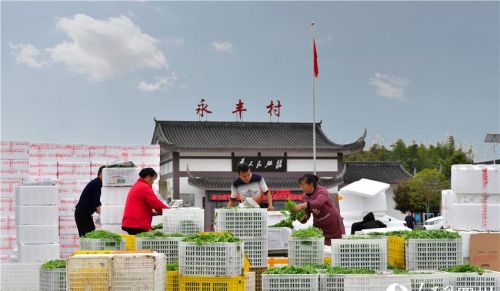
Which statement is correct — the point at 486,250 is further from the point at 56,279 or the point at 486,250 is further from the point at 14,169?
the point at 14,169

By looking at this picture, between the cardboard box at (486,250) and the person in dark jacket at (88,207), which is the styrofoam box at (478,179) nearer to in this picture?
the cardboard box at (486,250)

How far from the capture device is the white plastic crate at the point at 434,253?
6789 mm

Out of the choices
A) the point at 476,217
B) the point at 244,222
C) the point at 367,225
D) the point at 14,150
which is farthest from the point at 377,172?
the point at 244,222

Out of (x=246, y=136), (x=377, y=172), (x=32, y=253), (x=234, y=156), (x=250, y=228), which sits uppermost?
(x=246, y=136)

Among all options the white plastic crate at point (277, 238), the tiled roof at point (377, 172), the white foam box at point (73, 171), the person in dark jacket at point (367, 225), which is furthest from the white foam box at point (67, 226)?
the tiled roof at point (377, 172)

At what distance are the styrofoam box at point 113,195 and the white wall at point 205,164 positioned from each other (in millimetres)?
29019

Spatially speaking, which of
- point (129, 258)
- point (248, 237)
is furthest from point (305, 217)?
point (129, 258)

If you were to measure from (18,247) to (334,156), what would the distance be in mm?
31796

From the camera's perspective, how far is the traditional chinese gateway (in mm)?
39375

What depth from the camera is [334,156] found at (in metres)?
41.8

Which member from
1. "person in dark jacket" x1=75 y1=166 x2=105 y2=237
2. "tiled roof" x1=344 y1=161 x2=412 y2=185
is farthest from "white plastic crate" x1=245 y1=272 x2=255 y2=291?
"tiled roof" x1=344 y1=161 x2=412 y2=185

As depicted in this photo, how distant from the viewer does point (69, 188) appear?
12.8 metres

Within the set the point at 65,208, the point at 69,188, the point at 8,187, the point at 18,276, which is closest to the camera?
the point at 18,276

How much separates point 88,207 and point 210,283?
5377 millimetres
